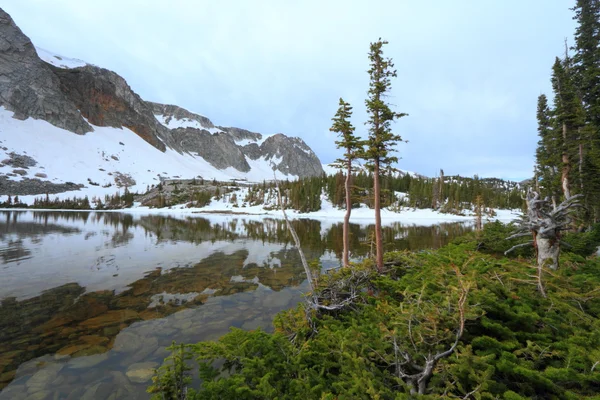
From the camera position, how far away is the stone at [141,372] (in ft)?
18.7

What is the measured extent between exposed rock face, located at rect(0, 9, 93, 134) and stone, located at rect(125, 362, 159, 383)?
641 feet

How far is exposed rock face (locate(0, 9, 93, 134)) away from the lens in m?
134

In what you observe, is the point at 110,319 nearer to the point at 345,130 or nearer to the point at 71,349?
the point at 71,349

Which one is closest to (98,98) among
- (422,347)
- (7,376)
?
(7,376)

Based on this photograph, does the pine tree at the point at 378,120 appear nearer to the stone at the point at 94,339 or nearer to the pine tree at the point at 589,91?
the stone at the point at 94,339

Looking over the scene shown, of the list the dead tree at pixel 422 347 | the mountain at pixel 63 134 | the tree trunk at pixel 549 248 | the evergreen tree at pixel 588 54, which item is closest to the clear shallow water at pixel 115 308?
the dead tree at pixel 422 347

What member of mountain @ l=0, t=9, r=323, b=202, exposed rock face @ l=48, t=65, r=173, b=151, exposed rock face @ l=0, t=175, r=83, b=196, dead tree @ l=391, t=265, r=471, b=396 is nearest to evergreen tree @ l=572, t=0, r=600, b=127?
dead tree @ l=391, t=265, r=471, b=396

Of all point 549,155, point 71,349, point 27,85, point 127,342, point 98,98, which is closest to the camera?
point 71,349

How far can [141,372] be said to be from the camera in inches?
234

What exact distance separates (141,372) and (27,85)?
208m

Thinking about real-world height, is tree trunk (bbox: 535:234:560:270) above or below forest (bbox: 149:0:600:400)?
above

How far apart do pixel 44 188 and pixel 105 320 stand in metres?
141

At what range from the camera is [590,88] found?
70.2 feet

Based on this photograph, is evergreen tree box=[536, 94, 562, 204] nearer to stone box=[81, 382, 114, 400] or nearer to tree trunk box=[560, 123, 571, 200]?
tree trunk box=[560, 123, 571, 200]
